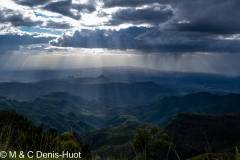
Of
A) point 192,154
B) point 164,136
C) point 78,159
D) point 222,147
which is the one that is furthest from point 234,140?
point 78,159

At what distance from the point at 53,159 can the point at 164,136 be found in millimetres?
46141

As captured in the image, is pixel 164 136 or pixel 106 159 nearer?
pixel 106 159

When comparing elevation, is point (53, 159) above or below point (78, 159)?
above

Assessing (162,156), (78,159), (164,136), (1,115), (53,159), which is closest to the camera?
(53,159)

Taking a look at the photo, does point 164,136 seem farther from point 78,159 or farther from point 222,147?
point 222,147

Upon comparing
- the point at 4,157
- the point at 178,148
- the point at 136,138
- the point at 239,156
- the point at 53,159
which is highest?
the point at 239,156

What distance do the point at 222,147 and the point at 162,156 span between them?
5141 cm

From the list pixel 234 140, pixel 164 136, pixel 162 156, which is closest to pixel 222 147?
pixel 234 140

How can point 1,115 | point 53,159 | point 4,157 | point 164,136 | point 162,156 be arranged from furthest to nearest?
point 162,156
point 164,136
point 1,115
point 53,159
point 4,157

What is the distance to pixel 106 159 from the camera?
877 centimetres

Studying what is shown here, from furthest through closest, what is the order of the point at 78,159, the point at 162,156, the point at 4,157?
the point at 162,156, the point at 78,159, the point at 4,157

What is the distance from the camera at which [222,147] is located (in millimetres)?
189250

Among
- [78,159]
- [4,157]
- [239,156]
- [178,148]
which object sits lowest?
[178,148]

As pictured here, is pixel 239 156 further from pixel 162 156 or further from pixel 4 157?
pixel 162 156
